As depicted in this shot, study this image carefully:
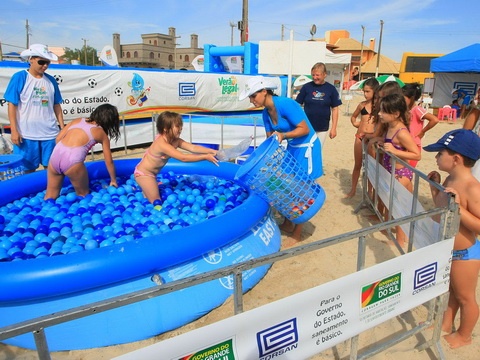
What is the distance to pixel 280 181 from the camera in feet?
12.7

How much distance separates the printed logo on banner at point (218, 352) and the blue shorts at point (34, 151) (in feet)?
15.2

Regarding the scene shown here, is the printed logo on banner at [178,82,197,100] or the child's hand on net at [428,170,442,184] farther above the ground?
the printed logo on banner at [178,82,197,100]

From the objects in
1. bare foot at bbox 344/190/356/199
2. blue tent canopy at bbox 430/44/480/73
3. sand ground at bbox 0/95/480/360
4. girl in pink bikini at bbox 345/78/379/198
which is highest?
blue tent canopy at bbox 430/44/480/73

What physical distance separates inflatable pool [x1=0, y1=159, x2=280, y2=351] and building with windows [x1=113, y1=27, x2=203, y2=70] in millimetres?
62493

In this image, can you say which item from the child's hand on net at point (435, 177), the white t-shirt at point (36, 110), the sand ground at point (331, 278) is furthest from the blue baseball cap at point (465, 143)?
the white t-shirt at point (36, 110)

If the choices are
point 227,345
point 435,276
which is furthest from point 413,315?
point 227,345

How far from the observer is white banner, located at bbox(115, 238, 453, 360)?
1549mm

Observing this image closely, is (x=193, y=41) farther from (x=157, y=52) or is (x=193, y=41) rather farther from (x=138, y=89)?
→ (x=138, y=89)

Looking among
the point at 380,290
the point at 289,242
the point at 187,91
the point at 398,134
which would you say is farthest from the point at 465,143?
the point at 187,91

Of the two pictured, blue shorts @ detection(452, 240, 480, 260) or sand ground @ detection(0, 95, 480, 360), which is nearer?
blue shorts @ detection(452, 240, 480, 260)

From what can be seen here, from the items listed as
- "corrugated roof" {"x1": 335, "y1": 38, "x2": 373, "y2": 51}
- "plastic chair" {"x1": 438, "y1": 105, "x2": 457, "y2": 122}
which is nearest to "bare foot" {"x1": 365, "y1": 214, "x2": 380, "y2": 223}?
"plastic chair" {"x1": 438, "y1": 105, "x2": 457, "y2": 122}

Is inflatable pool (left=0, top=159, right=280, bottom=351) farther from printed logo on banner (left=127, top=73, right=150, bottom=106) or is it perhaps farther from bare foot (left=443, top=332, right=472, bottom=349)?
printed logo on banner (left=127, top=73, right=150, bottom=106)

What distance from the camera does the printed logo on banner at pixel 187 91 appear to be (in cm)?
1146

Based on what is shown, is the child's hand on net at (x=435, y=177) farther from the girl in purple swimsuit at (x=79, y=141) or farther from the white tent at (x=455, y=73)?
the white tent at (x=455, y=73)
